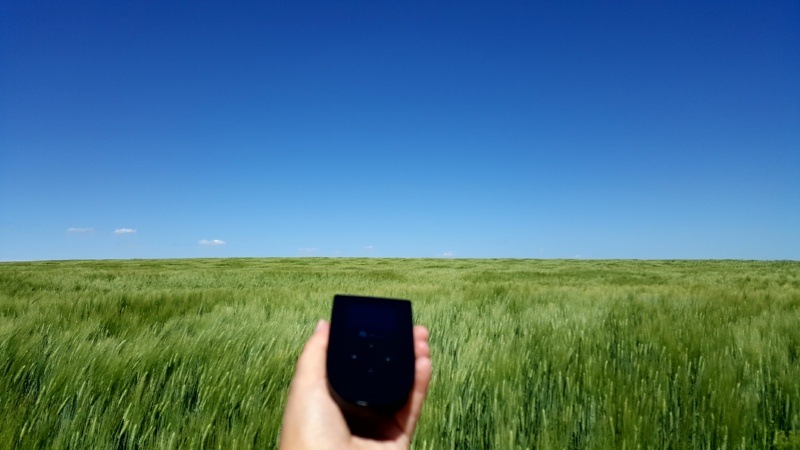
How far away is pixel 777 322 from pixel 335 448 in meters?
4.77

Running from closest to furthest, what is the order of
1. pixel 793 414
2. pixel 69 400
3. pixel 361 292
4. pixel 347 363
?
pixel 347 363
pixel 69 400
pixel 793 414
pixel 361 292

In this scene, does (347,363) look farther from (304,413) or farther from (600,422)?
(600,422)

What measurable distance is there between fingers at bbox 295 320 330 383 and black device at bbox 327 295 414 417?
0.12 feet

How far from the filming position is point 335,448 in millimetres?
1207

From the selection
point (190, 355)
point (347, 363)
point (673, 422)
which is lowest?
point (673, 422)

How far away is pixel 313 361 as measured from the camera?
1391mm

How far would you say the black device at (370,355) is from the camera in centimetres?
129

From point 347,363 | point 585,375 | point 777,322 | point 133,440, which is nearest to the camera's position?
point 347,363

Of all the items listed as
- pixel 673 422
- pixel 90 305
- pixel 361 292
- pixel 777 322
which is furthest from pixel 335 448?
pixel 361 292

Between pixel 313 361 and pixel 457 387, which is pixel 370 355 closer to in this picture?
pixel 313 361

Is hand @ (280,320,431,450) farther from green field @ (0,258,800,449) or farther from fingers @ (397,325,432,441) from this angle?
green field @ (0,258,800,449)

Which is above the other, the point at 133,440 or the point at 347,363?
the point at 347,363

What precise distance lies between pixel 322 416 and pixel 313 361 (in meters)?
0.17

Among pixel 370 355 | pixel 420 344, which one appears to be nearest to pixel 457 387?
pixel 420 344
